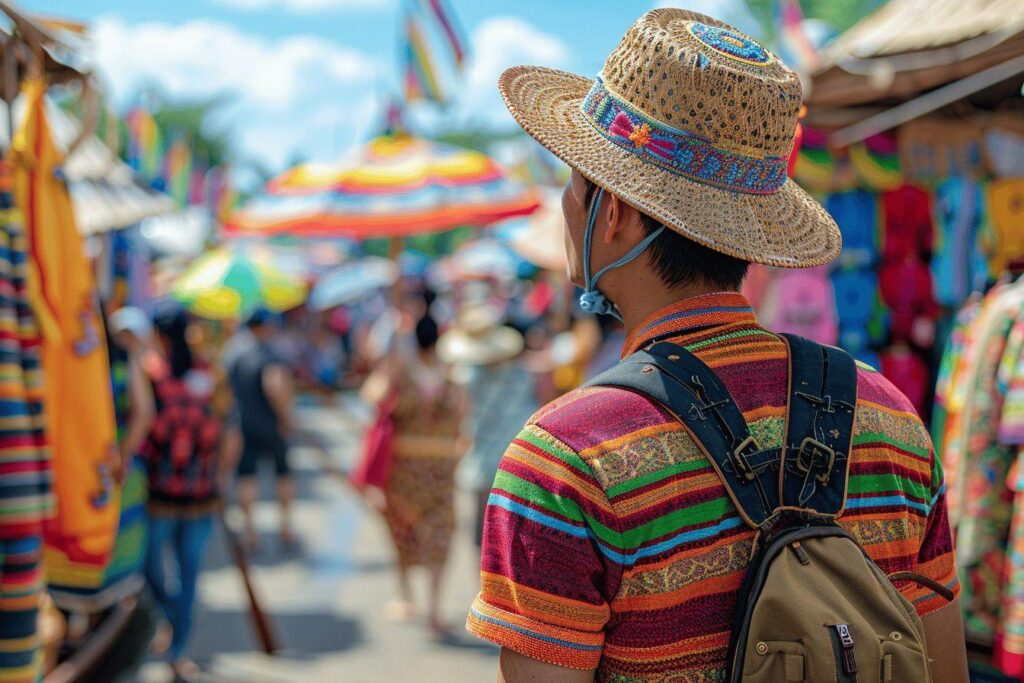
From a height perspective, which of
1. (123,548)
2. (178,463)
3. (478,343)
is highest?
(123,548)

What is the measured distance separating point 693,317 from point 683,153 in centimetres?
24

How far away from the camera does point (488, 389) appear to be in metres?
6.36

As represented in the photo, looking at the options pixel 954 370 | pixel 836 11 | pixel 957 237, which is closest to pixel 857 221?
pixel 957 237

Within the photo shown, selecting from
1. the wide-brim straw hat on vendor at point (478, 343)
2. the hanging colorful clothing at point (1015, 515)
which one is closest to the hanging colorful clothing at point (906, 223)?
the hanging colorful clothing at point (1015, 515)

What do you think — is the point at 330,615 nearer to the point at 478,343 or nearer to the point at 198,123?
the point at 478,343

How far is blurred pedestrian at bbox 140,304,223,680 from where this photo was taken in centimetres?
511

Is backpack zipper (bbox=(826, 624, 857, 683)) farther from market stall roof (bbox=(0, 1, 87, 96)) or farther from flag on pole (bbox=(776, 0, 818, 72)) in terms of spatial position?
flag on pole (bbox=(776, 0, 818, 72))

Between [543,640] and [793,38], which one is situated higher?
[793,38]

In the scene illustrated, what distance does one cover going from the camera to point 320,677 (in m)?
4.96

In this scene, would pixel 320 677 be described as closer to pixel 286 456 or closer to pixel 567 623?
pixel 286 456

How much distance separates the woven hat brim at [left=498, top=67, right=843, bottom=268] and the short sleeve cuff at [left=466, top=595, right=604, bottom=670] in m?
0.55

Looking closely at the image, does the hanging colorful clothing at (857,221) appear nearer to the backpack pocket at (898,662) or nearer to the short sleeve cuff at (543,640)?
the backpack pocket at (898,662)

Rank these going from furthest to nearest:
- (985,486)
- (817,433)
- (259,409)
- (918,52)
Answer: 1. (259,409)
2. (918,52)
3. (985,486)
4. (817,433)

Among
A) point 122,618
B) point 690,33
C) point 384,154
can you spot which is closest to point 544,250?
point 384,154
